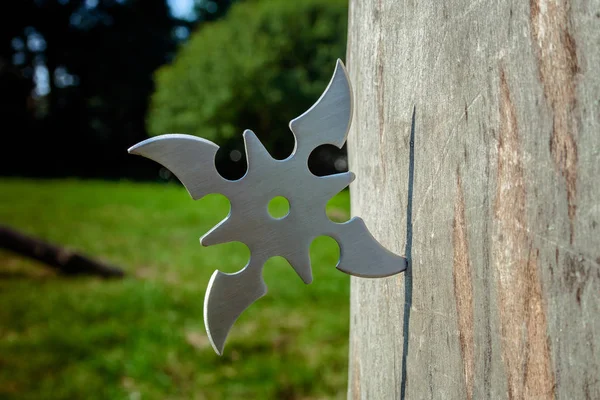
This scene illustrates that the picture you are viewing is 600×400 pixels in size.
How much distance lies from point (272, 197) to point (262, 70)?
690 centimetres

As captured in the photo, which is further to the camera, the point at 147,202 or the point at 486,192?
the point at 147,202

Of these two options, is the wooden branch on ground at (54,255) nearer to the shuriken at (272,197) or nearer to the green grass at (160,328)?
the green grass at (160,328)

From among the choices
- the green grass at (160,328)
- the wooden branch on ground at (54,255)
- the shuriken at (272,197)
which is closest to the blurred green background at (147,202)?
the green grass at (160,328)

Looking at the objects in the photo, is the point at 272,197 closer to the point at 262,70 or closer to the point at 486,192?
the point at 486,192

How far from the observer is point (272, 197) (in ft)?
2.02

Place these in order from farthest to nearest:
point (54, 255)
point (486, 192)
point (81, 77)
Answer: point (81, 77) < point (54, 255) < point (486, 192)

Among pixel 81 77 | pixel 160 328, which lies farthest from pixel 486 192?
pixel 81 77

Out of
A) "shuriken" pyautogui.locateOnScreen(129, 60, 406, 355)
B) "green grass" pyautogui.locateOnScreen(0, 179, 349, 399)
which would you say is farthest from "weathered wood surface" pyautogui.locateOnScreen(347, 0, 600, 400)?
"green grass" pyautogui.locateOnScreen(0, 179, 349, 399)

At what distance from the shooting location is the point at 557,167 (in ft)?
1.52

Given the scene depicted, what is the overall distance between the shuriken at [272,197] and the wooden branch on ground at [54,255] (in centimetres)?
373

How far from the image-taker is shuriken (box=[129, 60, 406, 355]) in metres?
0.61

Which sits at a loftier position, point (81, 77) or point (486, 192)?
point (81, 77)

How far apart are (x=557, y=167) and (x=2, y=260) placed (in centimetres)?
486

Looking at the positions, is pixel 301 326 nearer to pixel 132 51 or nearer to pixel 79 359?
pixel 79 359
